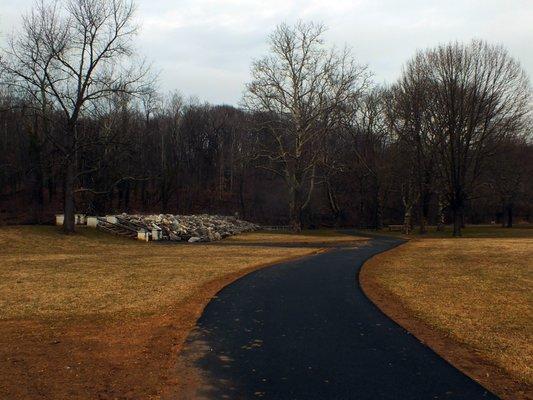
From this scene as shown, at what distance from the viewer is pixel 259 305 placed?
398 inches

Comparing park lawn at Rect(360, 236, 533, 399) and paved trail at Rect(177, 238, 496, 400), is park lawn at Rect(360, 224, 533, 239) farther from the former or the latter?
paved trail at Rect(177, 238, 496, 400)

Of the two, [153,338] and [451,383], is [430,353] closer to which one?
[451,383]

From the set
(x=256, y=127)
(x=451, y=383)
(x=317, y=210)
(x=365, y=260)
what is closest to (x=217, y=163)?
(x=317, y=210)

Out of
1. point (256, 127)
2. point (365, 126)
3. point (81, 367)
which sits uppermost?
point (365, 126)

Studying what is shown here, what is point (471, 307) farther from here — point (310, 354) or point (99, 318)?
point (99, 318)

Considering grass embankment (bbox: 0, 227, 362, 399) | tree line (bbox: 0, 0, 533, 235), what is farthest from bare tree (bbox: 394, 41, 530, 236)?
grass embankment (bbox: 0, 227, 362, 399)

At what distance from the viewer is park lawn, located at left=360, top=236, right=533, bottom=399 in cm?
637

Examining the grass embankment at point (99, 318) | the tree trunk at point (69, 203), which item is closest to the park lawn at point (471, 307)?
the grass embankment at point (99, 318)

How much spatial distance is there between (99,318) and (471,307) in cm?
762

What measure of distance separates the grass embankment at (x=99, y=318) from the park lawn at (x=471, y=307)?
157 inches

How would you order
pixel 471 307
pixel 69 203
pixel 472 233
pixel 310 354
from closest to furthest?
pixel 310 354, pixel 471 307, pixel 69 203, pixel 472 233

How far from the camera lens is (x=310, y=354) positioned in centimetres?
675

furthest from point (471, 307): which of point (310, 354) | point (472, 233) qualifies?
point (472, 233)

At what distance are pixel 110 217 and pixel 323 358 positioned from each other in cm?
2903
